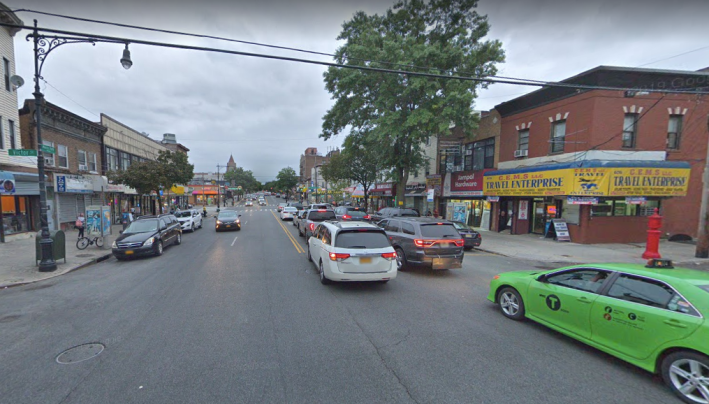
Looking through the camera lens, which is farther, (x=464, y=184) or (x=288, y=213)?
(x=288, y=213)

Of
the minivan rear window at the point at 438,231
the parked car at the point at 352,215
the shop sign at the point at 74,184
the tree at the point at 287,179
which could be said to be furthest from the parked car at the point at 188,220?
the tree at the point at 287,179

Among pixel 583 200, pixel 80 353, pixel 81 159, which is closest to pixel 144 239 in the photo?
pixel 80 353

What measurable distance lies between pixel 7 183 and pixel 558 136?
1079 inches

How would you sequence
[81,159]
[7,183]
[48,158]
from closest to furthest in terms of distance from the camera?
[7,183], [48,158], [81,159]

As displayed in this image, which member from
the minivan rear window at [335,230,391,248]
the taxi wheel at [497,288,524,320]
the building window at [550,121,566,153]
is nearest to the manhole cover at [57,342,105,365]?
the minivan rear window at [335,230,391,248]

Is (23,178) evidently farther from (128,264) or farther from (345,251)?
(345,251)

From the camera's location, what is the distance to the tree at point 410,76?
54.6 feet

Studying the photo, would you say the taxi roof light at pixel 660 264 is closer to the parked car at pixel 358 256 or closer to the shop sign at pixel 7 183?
the parked car at pixel 358 256

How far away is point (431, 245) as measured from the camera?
8.46 metres

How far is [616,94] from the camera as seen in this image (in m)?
14.1

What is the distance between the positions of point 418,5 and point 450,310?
20680 mm

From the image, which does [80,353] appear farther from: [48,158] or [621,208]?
[621,208]

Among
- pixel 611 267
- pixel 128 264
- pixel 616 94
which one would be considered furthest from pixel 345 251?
pixel 616 94

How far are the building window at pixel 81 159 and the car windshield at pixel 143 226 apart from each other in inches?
507
